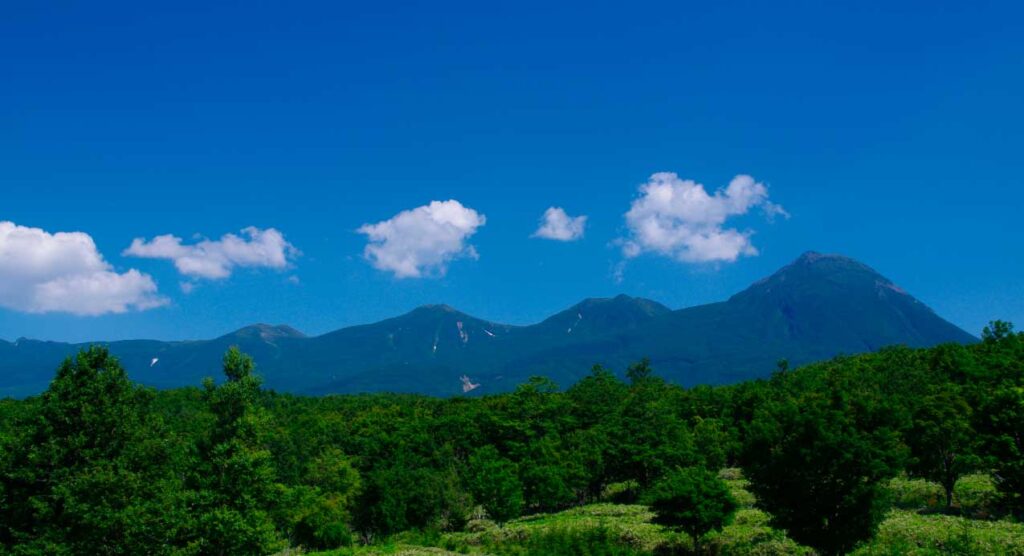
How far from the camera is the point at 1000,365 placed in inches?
2657

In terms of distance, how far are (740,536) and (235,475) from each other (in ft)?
103

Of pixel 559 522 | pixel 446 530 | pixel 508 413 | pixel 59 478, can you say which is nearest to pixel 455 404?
pixel 508 413

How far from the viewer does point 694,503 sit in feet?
131

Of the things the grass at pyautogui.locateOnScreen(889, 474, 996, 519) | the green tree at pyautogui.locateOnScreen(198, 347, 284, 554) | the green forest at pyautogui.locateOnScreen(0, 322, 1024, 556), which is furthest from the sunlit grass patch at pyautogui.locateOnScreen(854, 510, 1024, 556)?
the green tree at pyautogui.locateOnScreen(198, 347, 284, 554)

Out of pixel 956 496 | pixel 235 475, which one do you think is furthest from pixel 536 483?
pixel 235 475

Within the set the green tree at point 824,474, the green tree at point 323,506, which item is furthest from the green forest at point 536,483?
the green tree at point 323,506

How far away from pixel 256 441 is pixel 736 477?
171ft

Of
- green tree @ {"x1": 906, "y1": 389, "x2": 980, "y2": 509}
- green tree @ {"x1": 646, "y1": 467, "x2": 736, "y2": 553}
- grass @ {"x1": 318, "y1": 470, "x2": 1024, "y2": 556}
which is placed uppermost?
green tree @ {"x1": 906, "y1": 389, "x2": 980, "y2": 509}

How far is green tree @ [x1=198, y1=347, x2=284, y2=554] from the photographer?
34.2m

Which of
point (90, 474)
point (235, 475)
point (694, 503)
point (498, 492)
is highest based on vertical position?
point (90, 474)

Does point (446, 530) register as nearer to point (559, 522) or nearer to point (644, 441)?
point (559, 522)

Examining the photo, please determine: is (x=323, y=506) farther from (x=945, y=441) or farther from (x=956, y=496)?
(x=956, y=496)

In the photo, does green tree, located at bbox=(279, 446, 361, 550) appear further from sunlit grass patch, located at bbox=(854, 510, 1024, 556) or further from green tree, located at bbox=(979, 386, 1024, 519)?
green tree, located at bbox=(979, 386, 1024, 519)

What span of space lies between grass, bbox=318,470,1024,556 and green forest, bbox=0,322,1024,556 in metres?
0.22
